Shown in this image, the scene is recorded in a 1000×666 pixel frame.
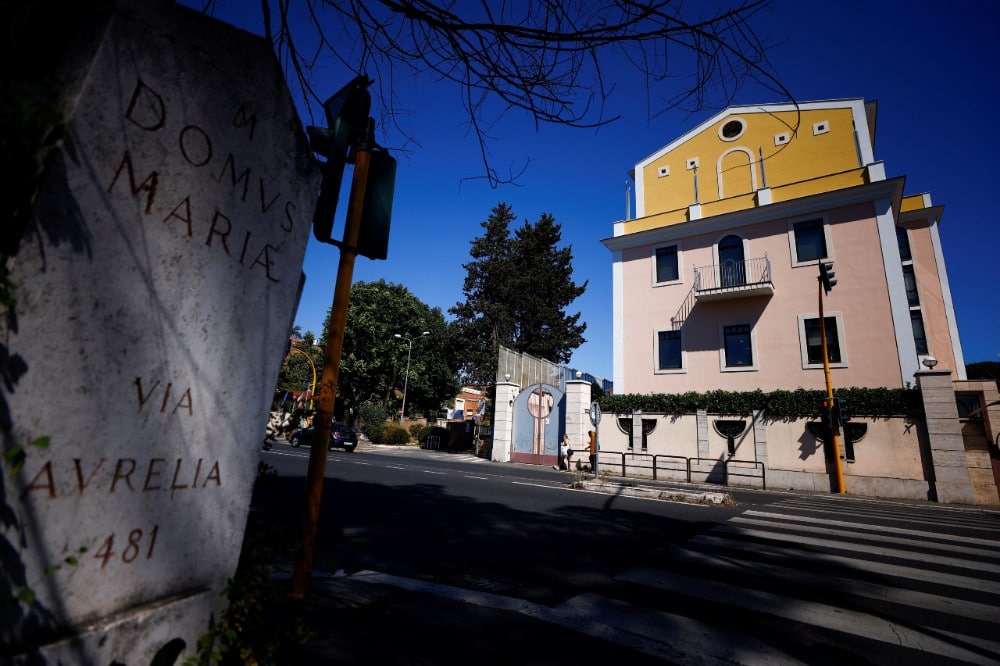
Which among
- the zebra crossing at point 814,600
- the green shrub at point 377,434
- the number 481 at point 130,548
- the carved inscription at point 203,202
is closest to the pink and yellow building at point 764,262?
the zebra crossing at point 814,600

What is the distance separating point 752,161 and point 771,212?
2.31 meters

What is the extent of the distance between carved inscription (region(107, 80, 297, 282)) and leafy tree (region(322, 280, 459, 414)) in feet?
117

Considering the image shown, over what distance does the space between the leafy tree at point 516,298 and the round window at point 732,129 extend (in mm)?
17909

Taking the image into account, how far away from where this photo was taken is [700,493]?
35.6ft

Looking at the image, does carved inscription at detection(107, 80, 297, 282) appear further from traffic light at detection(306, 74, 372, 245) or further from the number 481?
the number 481

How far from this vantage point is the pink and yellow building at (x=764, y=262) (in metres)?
16.2

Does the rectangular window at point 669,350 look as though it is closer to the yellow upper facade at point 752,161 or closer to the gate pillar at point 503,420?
the yellow upper facade at point 752,161

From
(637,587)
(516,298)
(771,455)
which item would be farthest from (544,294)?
(637,587)

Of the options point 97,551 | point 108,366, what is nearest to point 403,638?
point 97,551

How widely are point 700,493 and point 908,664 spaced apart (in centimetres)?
864

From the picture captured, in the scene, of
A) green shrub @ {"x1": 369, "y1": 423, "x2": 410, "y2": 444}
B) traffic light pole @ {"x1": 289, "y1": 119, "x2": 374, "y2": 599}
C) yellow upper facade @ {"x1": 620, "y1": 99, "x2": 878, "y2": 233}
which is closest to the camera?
traffic light pole @ {"x1": 289, "y1": 119, "x2": 374, "y2": 599}

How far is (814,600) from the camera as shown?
3.80 meters

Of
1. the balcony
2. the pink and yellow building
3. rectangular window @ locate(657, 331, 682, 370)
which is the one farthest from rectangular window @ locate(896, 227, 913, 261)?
rectangular window @ locate(657, 331, 682, 370)

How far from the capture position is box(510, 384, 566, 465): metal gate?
23016mm
